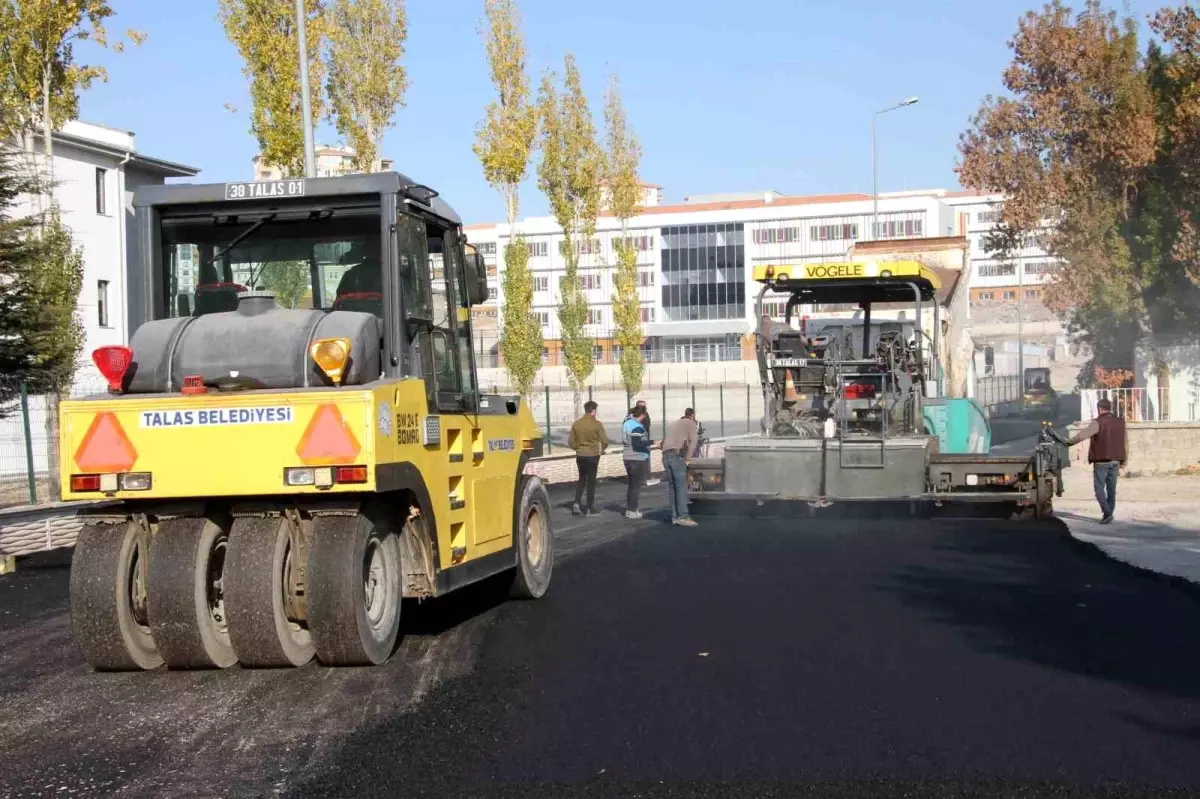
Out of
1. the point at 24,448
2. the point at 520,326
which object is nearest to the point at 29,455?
the point at 24,448

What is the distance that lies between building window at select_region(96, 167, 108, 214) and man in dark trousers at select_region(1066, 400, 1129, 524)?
3110cm

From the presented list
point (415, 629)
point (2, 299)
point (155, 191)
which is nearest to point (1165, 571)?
point (415, 629)

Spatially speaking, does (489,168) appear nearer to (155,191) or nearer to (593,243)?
(593,243)

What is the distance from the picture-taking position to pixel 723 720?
7414mm

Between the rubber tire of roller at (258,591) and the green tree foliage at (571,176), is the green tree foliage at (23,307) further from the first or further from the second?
the green tree foliage at (571,176)

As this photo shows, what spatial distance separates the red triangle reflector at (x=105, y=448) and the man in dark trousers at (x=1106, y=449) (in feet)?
42.6

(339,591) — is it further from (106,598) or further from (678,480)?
(678,480)

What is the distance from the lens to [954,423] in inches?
747

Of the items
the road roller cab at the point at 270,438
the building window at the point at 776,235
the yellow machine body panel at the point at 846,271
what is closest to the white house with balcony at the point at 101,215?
the yellow machine body panel at the point at 846,271

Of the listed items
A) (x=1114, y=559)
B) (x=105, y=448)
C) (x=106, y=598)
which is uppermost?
(x=105, y=448)

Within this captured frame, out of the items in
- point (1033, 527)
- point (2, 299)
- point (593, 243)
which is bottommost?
point (1033, 527)

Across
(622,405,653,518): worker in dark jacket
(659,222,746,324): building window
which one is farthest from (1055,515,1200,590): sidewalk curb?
(659,222,746,324): building window

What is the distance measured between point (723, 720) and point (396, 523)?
114 inches

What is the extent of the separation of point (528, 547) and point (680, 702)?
414 centimetres
